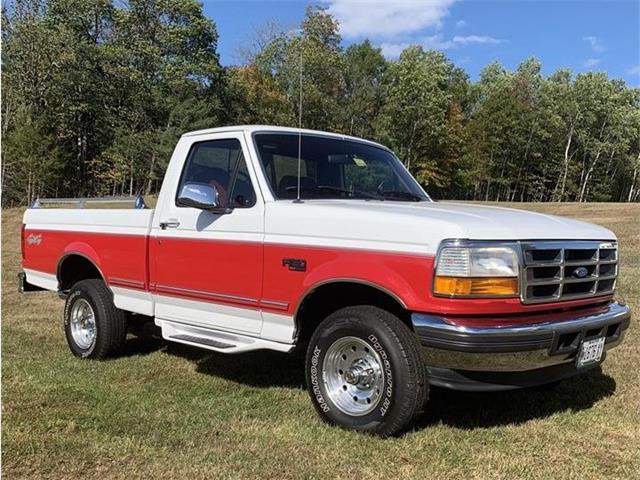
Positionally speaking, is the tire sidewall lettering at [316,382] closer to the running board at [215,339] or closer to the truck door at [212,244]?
the running board at [215,339]

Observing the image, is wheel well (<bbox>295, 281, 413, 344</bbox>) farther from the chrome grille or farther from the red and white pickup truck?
the chrome grille

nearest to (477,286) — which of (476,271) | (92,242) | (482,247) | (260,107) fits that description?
(476,271)

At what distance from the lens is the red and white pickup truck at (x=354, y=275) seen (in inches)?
144

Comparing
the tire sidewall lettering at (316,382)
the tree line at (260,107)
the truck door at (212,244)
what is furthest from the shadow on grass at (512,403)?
the tree line at (260,107)

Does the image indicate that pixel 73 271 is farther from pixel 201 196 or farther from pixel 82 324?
pixel 201 196

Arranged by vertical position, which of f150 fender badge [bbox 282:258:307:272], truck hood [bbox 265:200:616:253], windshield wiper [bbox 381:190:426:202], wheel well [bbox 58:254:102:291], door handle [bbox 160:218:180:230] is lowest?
wheel well [bbox 58:254:102:291]

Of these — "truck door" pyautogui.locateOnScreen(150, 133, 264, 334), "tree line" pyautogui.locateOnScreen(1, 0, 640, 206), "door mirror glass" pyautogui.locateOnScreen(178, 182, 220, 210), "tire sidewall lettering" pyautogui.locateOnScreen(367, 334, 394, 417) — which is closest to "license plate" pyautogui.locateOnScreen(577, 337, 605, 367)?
"tire sidewall lettering" pyautogui.locateOnScreen(367, 334, 394, 417)

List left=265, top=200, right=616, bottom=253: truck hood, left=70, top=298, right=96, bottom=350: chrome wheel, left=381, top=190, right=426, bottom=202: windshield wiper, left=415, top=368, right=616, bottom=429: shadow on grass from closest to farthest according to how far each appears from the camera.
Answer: left=265, top=200, right=616, bottom=253: truck hood, left=415, top=368, right=616, bottom=429: shadow on grass, left=381, top=190, right=426, bottom=202: windshield wiper, left=70, top=298, right=96, bottom=350: chrome wheel

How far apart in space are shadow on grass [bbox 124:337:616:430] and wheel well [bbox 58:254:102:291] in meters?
1.27

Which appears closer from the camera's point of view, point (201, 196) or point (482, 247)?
point (482, 247)

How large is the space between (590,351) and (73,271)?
5291mm

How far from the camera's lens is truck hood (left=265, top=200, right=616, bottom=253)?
12.2ft

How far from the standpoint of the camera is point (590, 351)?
409cm

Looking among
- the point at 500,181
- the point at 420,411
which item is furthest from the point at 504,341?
the point at 500,181
